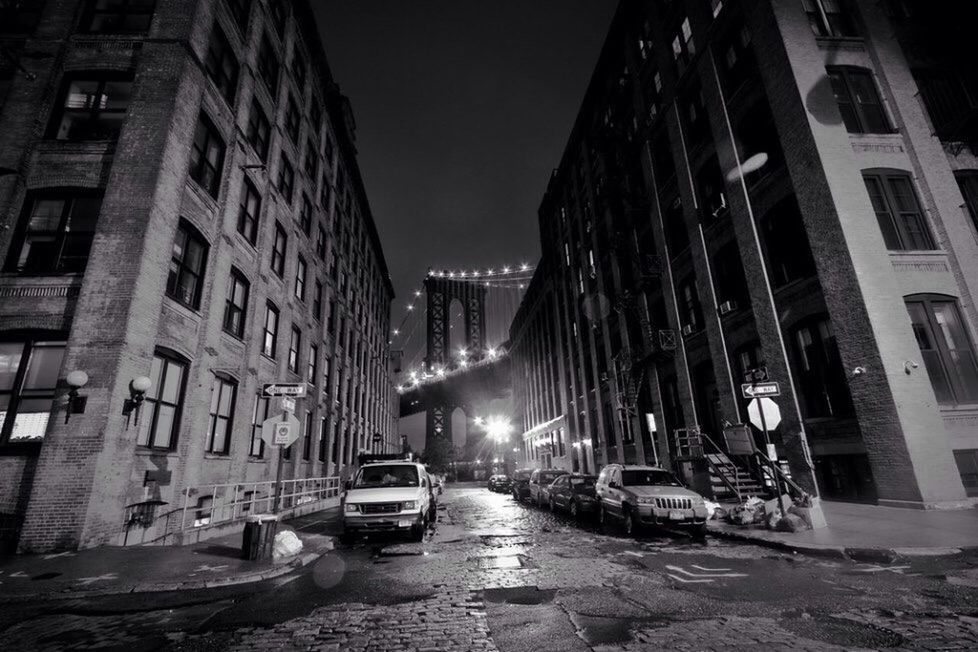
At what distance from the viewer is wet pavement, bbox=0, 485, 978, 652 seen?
436cm

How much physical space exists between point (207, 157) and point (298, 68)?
11.9m

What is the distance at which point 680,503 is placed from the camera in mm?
10531

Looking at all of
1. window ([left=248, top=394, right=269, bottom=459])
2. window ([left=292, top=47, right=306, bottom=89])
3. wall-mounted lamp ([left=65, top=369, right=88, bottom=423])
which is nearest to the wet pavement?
wall-mounted lamp ([left=65, top=369, right=88, bottom=423])

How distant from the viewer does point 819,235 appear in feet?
44.6

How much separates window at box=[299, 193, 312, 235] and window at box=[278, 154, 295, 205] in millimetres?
1426

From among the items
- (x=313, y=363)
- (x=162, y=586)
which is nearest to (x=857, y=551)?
(x=162, y=586)

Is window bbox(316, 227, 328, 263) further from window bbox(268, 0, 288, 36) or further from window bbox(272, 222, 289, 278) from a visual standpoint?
window bbox(268, 0, 288, 36)

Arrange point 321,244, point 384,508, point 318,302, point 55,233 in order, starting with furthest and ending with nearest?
point 321,244 → point 318,302 → point 55,233 → point 384,508

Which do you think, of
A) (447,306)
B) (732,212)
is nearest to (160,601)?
(732,212)

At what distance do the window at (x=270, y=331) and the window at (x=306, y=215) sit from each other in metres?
5.47

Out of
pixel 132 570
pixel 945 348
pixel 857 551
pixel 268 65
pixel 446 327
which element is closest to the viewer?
pixel 132 570

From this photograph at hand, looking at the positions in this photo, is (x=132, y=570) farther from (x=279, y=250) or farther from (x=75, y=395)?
(x=279, y=250)

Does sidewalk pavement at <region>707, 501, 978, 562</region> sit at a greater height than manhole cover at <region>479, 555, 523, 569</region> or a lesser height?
greater

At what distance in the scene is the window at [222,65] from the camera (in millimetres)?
14273
